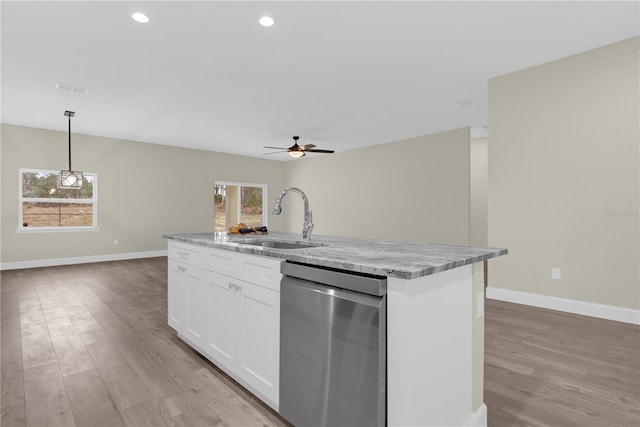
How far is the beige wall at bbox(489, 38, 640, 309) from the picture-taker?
3004 mm

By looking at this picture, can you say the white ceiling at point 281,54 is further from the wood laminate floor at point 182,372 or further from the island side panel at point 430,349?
the wood laminate floor at point 182,372

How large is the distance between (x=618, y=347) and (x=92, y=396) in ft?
11.8

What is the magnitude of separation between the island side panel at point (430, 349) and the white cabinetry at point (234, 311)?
2.18 ft

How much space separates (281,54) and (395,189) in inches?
185

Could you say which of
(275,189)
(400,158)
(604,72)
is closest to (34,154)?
(275,189)

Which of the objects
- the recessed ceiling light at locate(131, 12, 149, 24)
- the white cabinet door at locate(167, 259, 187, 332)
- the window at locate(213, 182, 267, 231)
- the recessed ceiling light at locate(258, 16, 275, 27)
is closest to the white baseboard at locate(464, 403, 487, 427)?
the white cabinet door at locate(167, 259, 187, 332)

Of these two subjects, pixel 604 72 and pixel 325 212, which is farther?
pixel 325 212

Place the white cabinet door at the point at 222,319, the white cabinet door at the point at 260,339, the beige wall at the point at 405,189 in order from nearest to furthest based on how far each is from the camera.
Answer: the white cabinet door at the point at 260,339
the white cabinet door at the point at 222,319
the beige wall at the point at 405,189

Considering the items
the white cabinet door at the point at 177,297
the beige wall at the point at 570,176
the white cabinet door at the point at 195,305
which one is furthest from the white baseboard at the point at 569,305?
the white cabinet door at the point at 177,297

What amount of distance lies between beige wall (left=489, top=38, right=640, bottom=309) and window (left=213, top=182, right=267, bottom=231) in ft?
20.2

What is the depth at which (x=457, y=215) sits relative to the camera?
629 centimetres

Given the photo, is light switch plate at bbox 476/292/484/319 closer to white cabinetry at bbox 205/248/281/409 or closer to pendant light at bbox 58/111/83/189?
white cabinetry at bbox 205/248/281/409

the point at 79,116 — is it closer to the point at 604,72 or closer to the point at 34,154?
the point at 34,154

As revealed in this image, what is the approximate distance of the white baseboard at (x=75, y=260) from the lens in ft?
19.2
